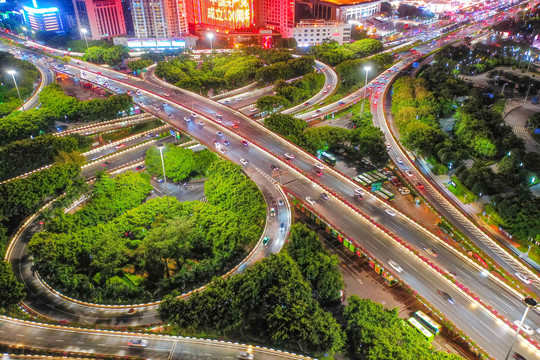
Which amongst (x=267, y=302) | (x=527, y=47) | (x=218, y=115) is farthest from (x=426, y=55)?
(x=267, y=302)

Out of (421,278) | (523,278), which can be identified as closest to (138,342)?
(421,278)

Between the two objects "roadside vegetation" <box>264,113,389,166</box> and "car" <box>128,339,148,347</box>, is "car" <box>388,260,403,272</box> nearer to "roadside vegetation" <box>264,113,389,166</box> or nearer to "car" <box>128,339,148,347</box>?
"roadside vegetation" <box>264,113,389,166</box>

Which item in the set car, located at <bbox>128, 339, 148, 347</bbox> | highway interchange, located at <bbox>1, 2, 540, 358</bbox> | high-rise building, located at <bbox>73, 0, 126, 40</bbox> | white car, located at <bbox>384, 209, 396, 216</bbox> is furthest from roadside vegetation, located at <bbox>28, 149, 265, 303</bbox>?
high-rise building, located at <bbox>73, 0, 126, 40</bbox>

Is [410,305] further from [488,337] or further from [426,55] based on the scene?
[426,55]

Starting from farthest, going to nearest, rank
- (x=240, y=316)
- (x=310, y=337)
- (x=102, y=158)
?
(x=102, y=158) < (x=240, y=316) < (x=310, y=337)

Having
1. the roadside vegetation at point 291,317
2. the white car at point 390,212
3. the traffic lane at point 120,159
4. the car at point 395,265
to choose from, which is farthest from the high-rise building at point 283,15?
the roadside vegetation at point 291,317

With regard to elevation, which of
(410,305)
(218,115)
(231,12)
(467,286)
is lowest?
(410,305)

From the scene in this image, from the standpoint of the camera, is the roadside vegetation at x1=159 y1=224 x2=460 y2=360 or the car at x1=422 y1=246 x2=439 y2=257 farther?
the car at x1=422 y1=246 x2=439 y2=257
